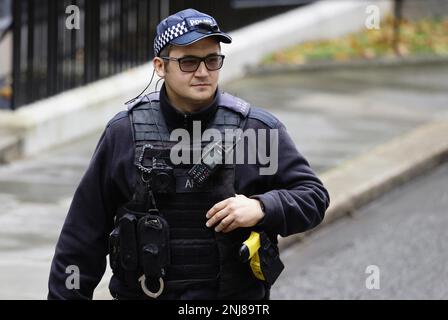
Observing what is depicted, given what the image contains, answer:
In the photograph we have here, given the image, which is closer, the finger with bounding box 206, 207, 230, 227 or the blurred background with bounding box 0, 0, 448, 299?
the finger with bounding box 206, 207, 230, 227

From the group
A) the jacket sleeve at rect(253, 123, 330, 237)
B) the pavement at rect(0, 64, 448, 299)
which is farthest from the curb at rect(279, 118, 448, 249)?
the jacket sleeve at rect(253, 123, 330, 237)

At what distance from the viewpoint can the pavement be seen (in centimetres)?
788

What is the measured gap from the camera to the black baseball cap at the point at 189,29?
4078 millimetres

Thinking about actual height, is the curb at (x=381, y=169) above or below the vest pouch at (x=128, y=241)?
below

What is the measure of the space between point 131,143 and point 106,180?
162 mm

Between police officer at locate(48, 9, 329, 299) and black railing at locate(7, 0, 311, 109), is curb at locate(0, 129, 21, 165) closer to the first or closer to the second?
black railing at locate(7, 0, 311, 109)

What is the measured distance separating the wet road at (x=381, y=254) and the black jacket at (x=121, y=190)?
3.02 m

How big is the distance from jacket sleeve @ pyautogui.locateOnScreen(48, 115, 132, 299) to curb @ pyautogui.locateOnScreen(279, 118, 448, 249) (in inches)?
154

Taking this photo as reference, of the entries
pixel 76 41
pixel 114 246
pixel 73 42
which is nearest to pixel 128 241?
pixel 114 246

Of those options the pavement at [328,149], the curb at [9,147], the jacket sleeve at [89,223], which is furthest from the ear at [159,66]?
the curb at [9,147]

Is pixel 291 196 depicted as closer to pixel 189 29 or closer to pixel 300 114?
pixel 189 29

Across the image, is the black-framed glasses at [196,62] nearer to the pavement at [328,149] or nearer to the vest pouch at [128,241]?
the vest pouch at [128,241]

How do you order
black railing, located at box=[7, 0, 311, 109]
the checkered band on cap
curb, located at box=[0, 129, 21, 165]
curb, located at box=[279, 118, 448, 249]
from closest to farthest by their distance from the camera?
1. the checkered band on cap
2. curb, located at box=[279, 118, 448, 249]
3. curb, located at box=[0, 129, 21, 165]
4. black railing, located at box=[7, 0, 311, 109]

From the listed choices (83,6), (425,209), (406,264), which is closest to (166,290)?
Answer: (406,264)
